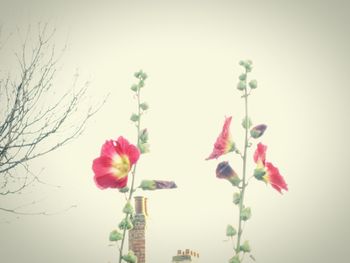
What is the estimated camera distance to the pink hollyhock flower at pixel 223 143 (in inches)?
78.7

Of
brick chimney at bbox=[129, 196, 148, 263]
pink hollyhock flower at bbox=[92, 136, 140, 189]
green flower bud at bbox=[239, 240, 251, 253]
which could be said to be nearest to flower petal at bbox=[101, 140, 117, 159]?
pink hollyhock flower at bbox=[92, 136, 140, 189]

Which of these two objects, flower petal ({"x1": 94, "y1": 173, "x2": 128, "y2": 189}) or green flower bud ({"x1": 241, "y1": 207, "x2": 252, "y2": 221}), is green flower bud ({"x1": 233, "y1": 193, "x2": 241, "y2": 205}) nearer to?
green flower bud ({"x1": 241, "y1": 207, "x2": 252, "y2": 221})

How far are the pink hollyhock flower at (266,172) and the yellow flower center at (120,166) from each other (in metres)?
0.47

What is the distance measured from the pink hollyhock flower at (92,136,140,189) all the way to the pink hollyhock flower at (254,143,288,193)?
45cm

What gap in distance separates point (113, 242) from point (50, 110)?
5.00 meters

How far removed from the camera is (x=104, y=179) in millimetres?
1904

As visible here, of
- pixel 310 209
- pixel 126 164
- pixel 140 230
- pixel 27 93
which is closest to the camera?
pixel 126 164

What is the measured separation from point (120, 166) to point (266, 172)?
0.55m

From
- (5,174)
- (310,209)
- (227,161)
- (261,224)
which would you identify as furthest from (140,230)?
(310,209)

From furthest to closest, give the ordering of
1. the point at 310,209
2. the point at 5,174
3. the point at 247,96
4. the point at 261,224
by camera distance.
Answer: the point at 310,209 < the point at 261,224 < the point at 5,174 < the point at 247,96

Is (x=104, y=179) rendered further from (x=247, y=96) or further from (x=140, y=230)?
(x=140, y=230)

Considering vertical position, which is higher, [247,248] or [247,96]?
[247,96]

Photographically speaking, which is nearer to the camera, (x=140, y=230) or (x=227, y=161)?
(x=227, y=161)

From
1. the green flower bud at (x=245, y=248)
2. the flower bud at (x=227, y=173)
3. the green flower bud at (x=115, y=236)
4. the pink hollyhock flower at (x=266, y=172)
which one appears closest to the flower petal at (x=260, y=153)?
the pink hollyhock flower at (x=266, y=172)
